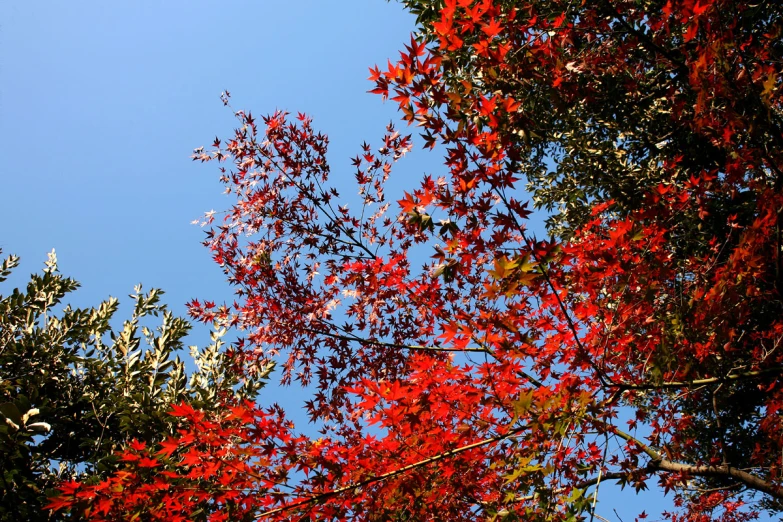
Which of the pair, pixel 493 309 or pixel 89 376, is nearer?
pixel 493 309

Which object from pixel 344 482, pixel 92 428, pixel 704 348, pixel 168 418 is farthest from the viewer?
pixel 92 428

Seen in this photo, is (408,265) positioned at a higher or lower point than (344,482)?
higher

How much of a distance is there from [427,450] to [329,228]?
312 centimetres

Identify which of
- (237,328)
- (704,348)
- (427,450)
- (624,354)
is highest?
(237,328)

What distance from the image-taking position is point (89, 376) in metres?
8.11

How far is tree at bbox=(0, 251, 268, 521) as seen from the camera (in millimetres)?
7250

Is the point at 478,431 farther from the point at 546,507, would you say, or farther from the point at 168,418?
the point at 168,418

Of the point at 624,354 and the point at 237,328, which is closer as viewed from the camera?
the point at 624,354

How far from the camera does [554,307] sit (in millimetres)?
4902

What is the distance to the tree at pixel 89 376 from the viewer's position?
7.25m

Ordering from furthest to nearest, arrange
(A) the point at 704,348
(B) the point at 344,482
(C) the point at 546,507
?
(A) the point at 704,348 < (B) the point at 344,482 < (C) the point at 546,507

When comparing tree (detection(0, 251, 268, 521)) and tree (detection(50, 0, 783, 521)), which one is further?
tree (detection(0, 251, 268, 521))

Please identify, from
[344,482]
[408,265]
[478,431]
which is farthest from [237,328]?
[478,431]

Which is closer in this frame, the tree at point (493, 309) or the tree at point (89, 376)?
the tree at point (493, 309)
